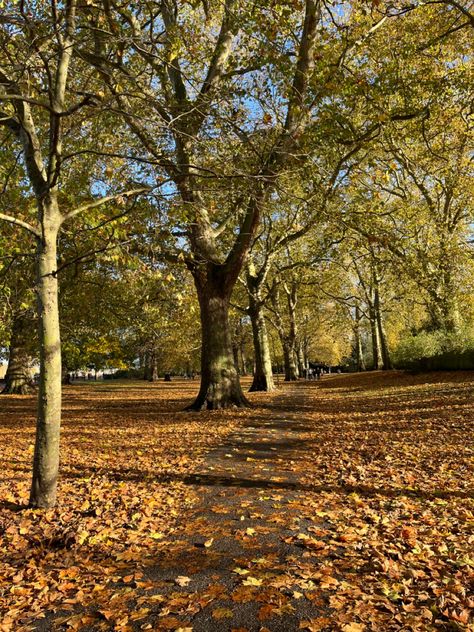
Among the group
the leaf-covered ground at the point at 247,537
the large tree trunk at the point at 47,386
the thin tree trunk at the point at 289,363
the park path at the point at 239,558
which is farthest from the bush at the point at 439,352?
the large tree trunk at the point at 47,386

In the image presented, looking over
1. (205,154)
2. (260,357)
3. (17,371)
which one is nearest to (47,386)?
(205,154)

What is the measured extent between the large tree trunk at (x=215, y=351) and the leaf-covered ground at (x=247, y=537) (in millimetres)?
5307

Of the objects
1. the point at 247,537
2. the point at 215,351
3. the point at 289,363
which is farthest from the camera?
the point at 289,363

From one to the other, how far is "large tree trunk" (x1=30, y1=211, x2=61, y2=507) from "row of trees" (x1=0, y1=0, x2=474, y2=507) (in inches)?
0.8

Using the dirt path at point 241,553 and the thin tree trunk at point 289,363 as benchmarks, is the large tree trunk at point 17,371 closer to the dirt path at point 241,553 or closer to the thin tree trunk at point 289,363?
the thin tree trunk at point 289,363

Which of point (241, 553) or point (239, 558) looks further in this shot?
point (241, 553)

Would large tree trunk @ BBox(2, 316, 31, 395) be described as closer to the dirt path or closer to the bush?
the bush

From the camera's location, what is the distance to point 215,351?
14.9 meters

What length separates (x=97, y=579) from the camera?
3885 millimetres

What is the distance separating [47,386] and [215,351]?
9754 millimetres

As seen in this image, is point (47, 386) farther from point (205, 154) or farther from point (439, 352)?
point (439, 352)

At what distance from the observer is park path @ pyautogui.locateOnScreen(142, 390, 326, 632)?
10.6 ft

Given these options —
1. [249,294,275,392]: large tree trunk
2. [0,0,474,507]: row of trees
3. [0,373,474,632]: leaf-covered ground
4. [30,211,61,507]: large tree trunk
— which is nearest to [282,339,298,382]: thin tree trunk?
[0,0,474,507]: row of trees

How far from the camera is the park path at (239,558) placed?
3229mm
